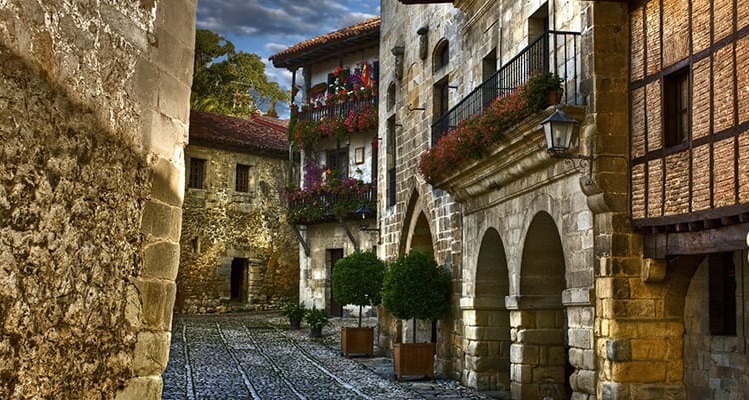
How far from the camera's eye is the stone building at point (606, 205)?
826cm

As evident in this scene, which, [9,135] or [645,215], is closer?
[9,135]

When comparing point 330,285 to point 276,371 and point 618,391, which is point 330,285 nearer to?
point 276,371

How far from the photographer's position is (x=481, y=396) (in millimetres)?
13500

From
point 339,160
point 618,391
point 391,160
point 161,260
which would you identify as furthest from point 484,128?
point 339,160

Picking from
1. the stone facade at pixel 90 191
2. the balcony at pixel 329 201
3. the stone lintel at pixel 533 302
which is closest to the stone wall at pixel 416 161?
the stone lintel at pixel 533 302

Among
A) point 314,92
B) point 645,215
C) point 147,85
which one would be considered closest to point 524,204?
point 645,215

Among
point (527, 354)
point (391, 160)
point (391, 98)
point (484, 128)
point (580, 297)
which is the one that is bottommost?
point (527, 354)

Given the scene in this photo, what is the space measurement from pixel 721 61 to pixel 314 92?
24586 mm

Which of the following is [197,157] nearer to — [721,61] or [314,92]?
[314,92]

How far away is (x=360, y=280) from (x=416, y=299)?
4.17m

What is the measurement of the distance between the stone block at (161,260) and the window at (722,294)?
8.19 meters

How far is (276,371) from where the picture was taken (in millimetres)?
16156

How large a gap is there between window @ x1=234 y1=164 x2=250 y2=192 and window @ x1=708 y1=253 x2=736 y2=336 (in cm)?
2408

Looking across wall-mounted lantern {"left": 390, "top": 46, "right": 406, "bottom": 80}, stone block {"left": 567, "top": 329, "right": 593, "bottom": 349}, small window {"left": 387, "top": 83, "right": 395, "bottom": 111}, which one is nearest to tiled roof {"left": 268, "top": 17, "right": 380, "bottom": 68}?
small window {"left": 387, "top": 83, "right": 395, "bottom": 111}
